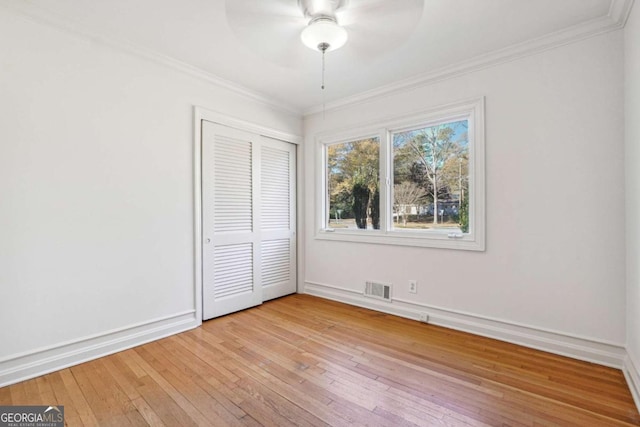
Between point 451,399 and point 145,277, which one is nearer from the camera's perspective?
point 451,399

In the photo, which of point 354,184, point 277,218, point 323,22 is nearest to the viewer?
point 323,22

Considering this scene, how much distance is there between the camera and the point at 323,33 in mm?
1562

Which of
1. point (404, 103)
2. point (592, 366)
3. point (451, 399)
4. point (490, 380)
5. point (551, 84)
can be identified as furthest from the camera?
point (404, 103)

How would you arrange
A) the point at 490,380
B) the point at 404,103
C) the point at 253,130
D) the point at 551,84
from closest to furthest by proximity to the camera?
the point at 490,380 < the point at 551,84 < the point at 404,103 < the point at 253,130

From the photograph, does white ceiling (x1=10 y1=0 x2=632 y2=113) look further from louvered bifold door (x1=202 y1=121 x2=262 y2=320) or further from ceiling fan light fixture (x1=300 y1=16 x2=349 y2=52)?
louvered bifold door (x1=202 y1=121 x2=262 y2=320)

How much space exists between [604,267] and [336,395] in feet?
7.04

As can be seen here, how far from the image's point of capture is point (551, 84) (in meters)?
2.38

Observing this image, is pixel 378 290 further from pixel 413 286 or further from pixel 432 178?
pixel 432 178

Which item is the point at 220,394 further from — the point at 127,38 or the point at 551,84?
the point at 551,84

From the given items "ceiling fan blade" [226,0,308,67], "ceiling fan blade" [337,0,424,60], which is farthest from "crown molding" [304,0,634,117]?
"ceiling fan blade" [226,0,308,67]

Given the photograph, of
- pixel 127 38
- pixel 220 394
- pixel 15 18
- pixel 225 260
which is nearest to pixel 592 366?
pixel 220 394

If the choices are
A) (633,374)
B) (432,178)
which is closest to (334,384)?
(633,374)

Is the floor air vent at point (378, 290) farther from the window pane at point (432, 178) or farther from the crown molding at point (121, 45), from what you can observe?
the crown molding at point (121, 45)

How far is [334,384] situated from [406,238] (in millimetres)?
1709
